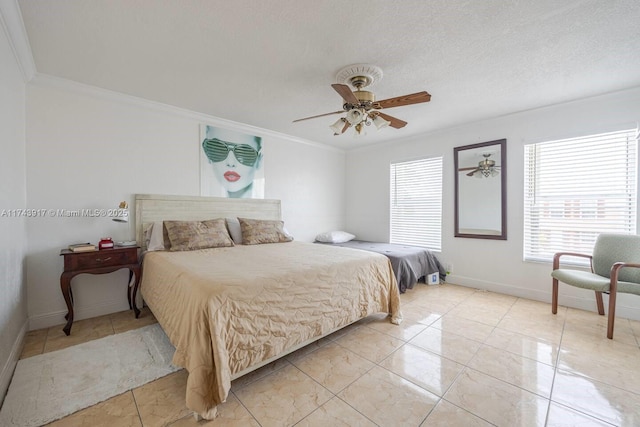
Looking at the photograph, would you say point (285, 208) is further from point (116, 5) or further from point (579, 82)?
point (579, 82)

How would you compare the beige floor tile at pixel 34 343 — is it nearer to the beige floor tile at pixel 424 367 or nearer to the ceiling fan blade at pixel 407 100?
the beige floor tile at pixel 424 367

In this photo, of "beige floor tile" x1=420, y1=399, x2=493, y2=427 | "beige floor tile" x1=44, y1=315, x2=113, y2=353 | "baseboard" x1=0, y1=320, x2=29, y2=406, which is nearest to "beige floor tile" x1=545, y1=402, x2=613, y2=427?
"beige floor tile" x1=420, y1=399, x2=493, y2=427

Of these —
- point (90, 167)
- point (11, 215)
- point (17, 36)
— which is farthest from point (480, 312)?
point (17, 36)

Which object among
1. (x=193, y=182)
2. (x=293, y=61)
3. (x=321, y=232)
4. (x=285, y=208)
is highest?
(x=293, y=61)

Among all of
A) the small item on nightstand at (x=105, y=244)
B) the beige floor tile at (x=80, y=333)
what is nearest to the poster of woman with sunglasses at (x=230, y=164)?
the small item on nightstand at (x=105, y=244)

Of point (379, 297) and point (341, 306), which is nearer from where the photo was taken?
point (341, 306)

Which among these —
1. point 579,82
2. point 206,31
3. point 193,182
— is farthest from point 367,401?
point 579,82

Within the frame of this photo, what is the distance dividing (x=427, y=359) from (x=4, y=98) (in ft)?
12.0

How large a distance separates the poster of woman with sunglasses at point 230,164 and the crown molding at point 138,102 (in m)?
0.09

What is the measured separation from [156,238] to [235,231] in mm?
922

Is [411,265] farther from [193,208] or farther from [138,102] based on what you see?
[138,102]

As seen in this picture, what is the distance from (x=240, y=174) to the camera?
392cm

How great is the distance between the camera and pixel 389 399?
5.26 ft

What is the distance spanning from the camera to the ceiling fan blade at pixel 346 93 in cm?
196
